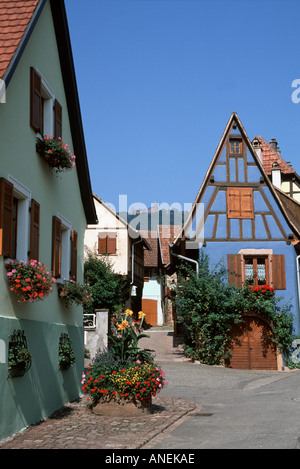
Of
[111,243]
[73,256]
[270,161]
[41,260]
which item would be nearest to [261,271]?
[270,161]

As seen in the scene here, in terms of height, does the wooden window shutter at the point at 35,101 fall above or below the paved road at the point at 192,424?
above

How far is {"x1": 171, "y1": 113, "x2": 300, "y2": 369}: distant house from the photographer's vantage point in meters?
24.3

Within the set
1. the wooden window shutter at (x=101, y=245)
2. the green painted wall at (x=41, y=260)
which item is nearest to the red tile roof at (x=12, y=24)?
the green painted wall at (x=41, y=260)

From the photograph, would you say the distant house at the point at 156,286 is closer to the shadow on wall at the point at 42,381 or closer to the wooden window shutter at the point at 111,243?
the wooden window shutter at the point at 111,243

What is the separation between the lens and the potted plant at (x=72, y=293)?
42.0ft

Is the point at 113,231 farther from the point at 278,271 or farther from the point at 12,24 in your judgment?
the point at 12,24

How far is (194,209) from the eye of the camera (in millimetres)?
25203

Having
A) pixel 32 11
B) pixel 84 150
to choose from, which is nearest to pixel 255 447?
pixel 32 11

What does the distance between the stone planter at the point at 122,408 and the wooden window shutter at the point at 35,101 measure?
5.20 meters

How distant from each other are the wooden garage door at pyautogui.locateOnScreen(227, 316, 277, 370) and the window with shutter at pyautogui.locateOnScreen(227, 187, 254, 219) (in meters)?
4.22

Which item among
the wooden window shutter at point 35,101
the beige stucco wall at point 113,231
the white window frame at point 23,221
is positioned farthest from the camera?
the beige stucco wall at point 113,231

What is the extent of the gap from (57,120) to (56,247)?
2.69 m

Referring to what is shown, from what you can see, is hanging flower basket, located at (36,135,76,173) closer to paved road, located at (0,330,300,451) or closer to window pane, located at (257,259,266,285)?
paved road, located at (0,330,300,451)

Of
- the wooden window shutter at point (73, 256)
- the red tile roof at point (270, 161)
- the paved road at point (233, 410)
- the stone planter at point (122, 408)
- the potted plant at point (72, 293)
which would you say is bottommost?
the paved road at point (233, 410)
